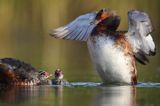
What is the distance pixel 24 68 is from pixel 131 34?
6.91ft

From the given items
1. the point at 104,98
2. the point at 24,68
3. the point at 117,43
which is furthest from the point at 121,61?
the point at 104,98

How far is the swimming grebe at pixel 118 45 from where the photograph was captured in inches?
603

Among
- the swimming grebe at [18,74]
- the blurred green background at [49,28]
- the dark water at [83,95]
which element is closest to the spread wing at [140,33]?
the dark water at [83,95]

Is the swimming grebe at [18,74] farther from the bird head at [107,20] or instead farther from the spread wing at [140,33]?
the spread wing at [140,33]

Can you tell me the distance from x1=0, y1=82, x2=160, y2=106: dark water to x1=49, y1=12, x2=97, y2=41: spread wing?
99cm

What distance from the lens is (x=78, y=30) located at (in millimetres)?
→ 16344

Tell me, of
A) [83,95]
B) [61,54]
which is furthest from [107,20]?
[61,54]

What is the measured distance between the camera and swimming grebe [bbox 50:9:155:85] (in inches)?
603

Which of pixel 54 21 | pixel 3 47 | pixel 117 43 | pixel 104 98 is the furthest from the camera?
pixel 54 21

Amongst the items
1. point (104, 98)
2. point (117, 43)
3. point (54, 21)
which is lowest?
point (104, 98)

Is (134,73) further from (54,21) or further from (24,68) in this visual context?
(54,21)

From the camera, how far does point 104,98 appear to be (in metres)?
12.6

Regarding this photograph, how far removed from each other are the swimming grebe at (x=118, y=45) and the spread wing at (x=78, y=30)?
1.27 feet

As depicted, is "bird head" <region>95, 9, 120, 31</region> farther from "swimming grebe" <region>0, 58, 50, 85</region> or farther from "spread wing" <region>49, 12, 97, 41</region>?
"swimming grebe" <region>0, 58, 50, 85</region>
